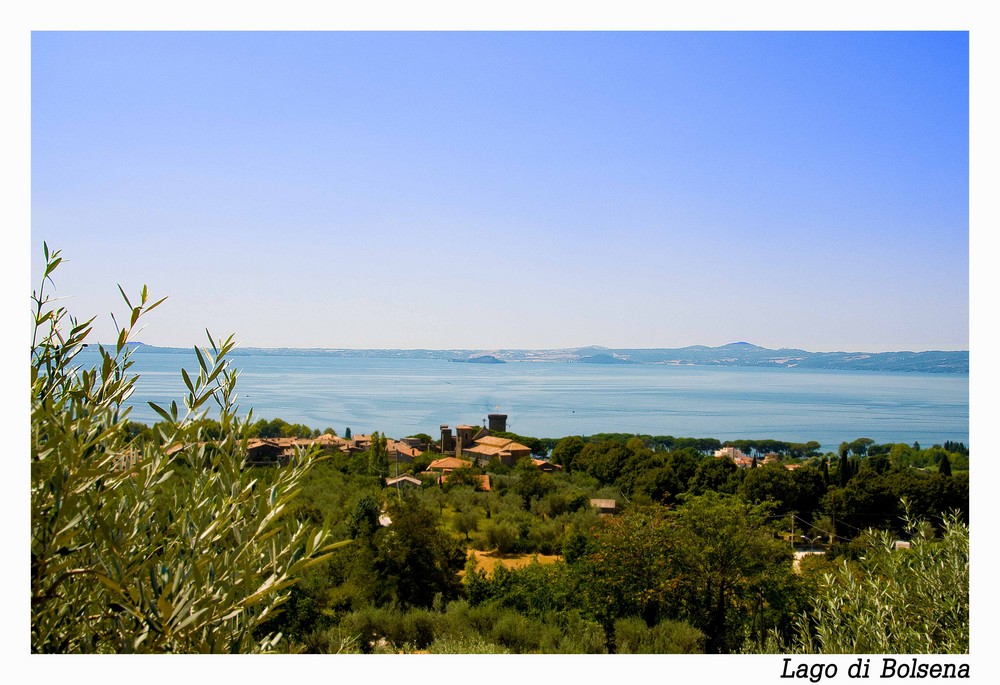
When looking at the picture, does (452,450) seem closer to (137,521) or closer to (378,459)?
(378,459)

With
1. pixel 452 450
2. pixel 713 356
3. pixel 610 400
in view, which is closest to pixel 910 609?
pixel 452 450

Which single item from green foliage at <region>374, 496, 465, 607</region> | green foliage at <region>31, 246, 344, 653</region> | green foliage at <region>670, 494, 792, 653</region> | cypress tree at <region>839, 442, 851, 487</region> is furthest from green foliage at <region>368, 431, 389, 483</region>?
green foliage at <region>31, 246, 344, 653</region>

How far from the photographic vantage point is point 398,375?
33.8 metres

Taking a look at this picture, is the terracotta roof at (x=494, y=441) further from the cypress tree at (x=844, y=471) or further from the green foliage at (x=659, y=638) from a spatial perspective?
the green foliage at (x=659, y=638)

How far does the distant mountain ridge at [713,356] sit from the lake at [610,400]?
0.73m

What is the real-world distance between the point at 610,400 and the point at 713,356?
29.9ft

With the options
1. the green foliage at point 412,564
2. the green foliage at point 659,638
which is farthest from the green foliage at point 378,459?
the green foliage at point 659,638

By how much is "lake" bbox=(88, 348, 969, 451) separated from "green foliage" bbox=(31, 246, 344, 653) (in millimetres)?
11471

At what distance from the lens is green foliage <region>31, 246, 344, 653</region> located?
1.48 meters

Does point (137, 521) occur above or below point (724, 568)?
above

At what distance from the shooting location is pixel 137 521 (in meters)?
1.66

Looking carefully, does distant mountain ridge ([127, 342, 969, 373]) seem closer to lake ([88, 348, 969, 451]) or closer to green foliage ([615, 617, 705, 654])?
lake ([88, 348, 969, 451])

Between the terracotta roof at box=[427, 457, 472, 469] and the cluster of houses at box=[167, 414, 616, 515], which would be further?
the terracotta roof at box=[427, 457, 472, 469]
